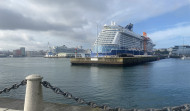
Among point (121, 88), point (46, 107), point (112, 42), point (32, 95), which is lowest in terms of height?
point (121, 88)

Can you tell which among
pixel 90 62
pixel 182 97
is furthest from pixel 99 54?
pixel 182 97

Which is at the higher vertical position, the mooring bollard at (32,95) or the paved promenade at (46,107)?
the mooring bollard at (32,95)

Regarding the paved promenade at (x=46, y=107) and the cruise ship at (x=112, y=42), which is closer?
the paved promenade at (x=46, y=107)

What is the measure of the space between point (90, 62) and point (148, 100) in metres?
41.4

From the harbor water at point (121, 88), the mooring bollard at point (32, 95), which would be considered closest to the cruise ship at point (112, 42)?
the harbor water at point (121, 88)

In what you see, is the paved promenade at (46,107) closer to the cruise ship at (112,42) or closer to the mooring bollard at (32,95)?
the mooring bollard at (32,95)

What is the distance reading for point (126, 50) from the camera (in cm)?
7212

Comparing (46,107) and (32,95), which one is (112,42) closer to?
(46,107)

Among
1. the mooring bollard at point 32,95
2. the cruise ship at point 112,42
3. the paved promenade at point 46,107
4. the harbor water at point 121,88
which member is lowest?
the harbor water at point 121,88

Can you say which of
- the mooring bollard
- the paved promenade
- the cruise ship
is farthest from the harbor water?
the cruise ship

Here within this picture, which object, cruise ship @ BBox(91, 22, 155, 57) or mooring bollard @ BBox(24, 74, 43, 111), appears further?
cruise ship @ BBox(91, 22, 155, 57)

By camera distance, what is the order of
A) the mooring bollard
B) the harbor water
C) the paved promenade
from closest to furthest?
the mooring bollard < the paved promenade < the harbor water

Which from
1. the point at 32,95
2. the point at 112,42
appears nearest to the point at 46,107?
the point at 32,95

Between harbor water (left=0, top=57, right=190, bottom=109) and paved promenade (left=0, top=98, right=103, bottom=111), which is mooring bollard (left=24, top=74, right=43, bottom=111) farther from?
harbor water (left=0, top=57, right=190, bottom=109)
